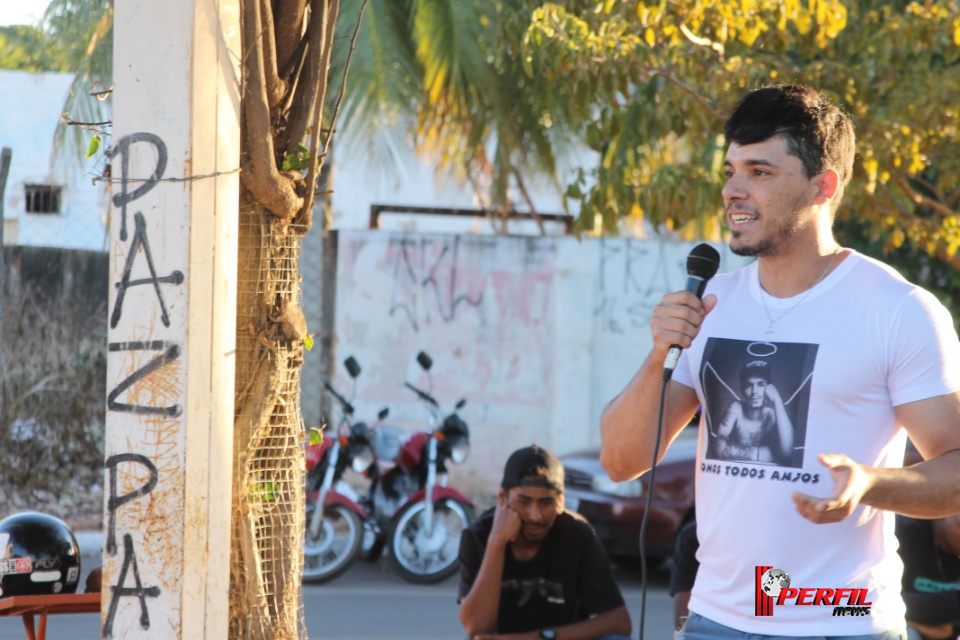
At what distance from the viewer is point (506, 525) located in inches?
185

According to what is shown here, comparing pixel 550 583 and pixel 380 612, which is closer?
pixel 550 583

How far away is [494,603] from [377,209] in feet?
30.6

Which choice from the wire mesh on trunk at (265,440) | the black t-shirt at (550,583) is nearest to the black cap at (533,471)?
the black t-shirt at (550,583)

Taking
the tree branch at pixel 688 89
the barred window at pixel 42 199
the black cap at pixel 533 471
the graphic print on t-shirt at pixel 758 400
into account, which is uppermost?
the tree branch at pixel 688 89

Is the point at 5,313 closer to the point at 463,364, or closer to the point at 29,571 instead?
the point at 463,364

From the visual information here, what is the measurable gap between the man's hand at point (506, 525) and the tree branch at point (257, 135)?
203 cm

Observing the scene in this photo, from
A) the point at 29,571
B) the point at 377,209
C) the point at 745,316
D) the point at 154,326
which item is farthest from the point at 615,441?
the point at 377,209

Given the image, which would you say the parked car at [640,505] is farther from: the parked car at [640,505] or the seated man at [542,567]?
the seated man at [542,567]

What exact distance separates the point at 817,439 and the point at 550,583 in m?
2.52

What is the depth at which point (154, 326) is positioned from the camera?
270cm

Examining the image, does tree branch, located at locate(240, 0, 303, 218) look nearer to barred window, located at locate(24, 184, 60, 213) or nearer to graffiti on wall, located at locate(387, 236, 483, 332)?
barred window, located at locate(24, 184, 60, 213)

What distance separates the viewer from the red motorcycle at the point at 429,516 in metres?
8.45

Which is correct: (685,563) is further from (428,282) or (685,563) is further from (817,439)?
(428,282)

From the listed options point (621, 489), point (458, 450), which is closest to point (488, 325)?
point (458, 450)
